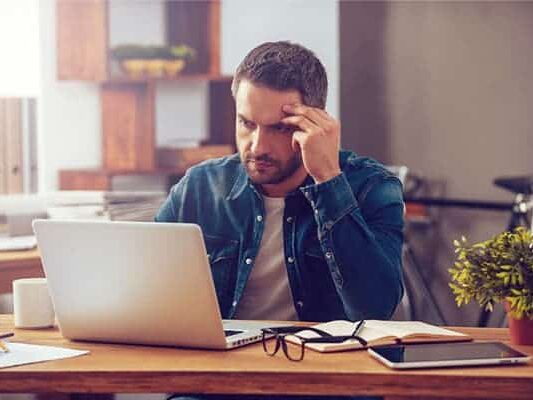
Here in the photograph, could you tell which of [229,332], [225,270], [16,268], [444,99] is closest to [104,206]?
[16,268]

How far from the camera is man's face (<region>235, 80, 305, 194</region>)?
2408 mm

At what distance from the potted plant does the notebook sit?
8 centimetres

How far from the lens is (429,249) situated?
5758mm

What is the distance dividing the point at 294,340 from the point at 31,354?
45 cm

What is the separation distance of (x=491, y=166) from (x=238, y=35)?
55.3 inches

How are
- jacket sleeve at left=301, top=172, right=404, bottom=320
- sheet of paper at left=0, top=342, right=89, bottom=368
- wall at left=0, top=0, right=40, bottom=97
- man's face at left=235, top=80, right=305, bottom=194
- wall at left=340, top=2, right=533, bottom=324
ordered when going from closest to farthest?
sheet of paper at left=0, top=342, right=89, bottom=368
jacket sleeve at left=301, top=172, right=404, bottom=320
man's face at left=235, top=80, right=305, bottom=194
wall at left=0, top=0, right=40, bottom=97
wall at left=340, top=2, right=533, bottom=324

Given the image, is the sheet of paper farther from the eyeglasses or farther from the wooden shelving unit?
the wooden shelving unit

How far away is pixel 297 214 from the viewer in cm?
247

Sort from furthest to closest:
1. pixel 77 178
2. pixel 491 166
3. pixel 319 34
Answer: pixel 491 166
pixel 319 34
pixel 77 178

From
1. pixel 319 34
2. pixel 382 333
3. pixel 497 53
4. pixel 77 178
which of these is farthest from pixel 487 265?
pixel 497 53

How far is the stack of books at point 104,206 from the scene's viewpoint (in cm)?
348

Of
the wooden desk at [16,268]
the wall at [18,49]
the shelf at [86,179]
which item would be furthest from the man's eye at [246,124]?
the shelf at [86,179]

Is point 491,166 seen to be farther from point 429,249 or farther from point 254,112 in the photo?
point 254,112

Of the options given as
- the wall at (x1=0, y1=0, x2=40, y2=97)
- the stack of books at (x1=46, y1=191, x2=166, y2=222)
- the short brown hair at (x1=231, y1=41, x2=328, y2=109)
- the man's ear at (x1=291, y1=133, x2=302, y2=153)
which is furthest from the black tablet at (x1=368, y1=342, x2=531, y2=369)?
the wall at (x1=0, y1=0, x2=40, y2=97)
